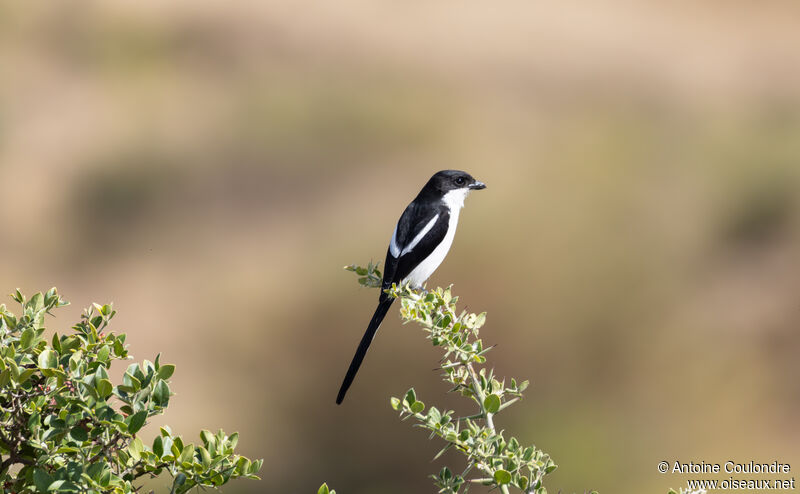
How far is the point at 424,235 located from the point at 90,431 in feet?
8.65

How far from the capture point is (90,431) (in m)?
1.86


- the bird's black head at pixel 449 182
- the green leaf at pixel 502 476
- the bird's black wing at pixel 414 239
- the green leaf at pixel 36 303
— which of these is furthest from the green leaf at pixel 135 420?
the bird's black head at pixel 449 182

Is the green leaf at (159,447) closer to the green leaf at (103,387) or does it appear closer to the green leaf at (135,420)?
the green leaf at (135,420)

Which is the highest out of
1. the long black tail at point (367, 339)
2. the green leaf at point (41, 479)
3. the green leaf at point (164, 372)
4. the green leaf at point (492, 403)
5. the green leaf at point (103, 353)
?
the green leaf at point (103, 353)

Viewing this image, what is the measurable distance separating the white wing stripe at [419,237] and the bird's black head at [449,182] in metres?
0.27

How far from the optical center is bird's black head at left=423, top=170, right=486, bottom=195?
4.61 m

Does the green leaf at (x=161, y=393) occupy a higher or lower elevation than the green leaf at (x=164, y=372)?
lower

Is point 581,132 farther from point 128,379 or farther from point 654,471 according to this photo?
point 128,379

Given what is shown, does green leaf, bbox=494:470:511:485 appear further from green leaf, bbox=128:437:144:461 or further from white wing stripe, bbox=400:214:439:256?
white wing stripe, bbox=400:214:439:256

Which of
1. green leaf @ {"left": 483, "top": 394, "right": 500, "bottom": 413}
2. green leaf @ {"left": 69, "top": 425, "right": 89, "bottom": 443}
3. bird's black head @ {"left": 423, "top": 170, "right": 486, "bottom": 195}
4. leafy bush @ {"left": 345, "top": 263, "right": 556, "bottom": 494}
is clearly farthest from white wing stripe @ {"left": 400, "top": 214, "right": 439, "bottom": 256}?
green leaf @ {"left": 69, "top": 425, "right": 89, "bottom": 443}

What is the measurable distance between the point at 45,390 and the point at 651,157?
8.68 m

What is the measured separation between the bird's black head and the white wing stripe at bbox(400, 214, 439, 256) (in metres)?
0.27

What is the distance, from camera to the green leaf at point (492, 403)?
207 centimetres

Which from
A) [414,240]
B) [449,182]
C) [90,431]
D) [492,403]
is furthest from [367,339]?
[90,431]
